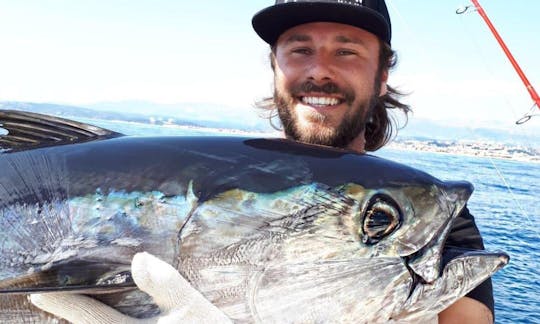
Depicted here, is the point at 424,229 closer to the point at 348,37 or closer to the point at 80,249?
the point at 80,249

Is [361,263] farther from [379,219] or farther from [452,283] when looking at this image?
[452,283]

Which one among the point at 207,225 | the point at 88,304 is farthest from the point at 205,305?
the point at 88,304

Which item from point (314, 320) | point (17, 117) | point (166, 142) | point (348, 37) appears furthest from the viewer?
point (348, 37)

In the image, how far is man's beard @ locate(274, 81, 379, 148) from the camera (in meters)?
3.14

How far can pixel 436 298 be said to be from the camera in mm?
1828

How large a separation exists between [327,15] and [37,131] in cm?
180

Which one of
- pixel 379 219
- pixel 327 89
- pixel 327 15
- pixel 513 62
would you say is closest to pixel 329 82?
pixel 327 89

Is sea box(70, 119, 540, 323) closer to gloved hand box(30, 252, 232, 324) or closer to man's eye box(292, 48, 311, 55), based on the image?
man's eye box(292, 48, 311, 55)

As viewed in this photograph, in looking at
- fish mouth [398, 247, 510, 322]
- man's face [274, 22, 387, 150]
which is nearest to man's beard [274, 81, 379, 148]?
man's face [274, 22, 387, 150]

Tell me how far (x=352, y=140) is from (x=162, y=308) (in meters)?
1.82

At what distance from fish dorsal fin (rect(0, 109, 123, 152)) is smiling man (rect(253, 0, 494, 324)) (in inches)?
52.2

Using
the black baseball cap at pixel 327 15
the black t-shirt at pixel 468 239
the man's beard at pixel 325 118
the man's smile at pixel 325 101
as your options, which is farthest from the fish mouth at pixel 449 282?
the black baseball cap at pixel 327 15

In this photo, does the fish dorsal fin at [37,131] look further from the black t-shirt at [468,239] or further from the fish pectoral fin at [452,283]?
the black t-shirt at [468,239]

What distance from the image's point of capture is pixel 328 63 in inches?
124
